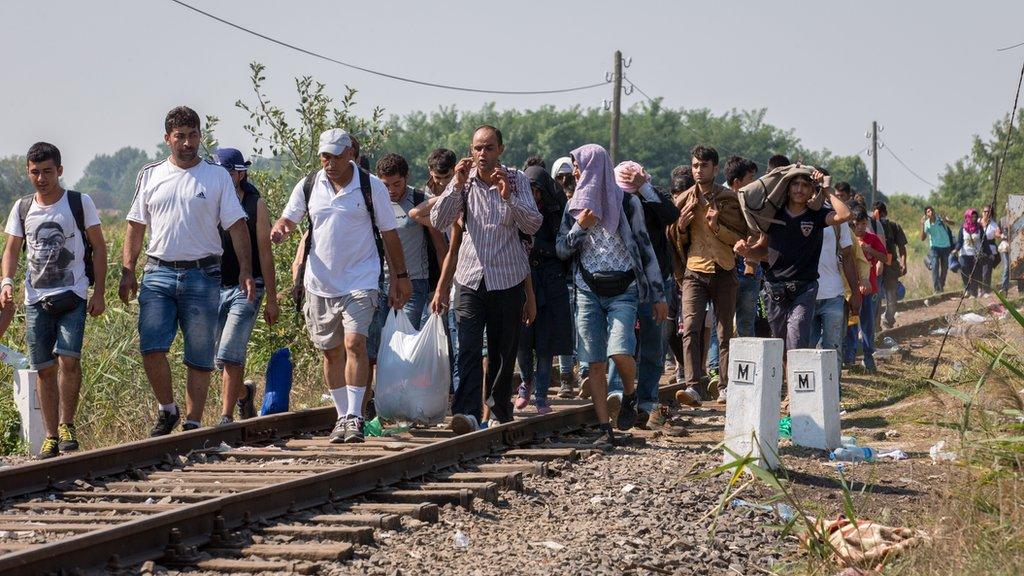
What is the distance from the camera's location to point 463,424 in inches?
386

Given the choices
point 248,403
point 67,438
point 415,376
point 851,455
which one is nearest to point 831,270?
point 851,455

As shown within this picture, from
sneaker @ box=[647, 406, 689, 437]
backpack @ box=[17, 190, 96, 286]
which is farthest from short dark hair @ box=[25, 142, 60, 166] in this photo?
sneaker @ box=[647, 406, 689, 437]

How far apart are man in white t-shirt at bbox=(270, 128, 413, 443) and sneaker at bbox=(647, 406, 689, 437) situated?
8.08ft

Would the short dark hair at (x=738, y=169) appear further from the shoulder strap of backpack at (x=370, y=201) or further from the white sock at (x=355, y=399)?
the white sock at (x=355, y=399)

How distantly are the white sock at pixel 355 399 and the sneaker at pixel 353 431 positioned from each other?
0.12 ft

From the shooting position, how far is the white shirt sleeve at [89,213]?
9.70m

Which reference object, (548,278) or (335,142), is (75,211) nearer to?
(335,142)

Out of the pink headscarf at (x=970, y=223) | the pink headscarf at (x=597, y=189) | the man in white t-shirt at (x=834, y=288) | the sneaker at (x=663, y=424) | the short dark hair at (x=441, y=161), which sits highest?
the pink headscarf at (x=970, y=223)

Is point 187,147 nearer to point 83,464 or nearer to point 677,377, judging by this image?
point 83,464

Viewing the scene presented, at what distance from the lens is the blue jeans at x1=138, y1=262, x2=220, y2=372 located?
31.2 feet

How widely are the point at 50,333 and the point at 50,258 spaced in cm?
52

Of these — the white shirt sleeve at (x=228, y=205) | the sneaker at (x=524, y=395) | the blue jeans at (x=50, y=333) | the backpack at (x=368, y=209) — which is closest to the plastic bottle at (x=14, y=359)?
the blue jeans at (x=50, y=333)

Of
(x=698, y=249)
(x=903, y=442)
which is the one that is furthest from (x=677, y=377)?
(x=903, y=442)

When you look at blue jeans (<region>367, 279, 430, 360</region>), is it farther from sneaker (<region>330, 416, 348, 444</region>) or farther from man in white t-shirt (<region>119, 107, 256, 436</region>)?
man in white t-shirt (<region>119, 107, 256, 436</region>)
